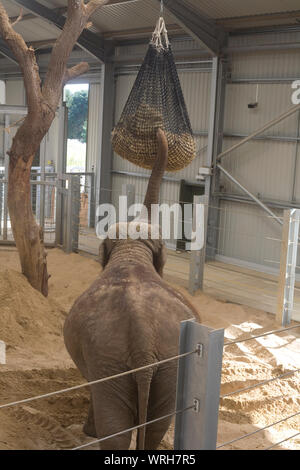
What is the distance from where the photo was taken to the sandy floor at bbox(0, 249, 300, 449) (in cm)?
363

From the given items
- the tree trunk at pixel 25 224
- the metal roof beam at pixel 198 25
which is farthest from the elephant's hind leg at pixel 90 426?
the metal roof beam at pixel 198 25

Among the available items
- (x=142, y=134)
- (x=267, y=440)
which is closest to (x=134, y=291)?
(x=267, y=440)

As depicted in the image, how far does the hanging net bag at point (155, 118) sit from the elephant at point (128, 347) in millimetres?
2356

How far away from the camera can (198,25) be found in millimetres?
9594

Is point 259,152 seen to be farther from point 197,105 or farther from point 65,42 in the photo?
point 65,42

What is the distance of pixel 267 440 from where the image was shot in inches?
159

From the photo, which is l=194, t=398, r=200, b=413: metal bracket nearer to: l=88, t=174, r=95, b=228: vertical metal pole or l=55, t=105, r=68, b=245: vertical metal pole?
l=55, t=105, r=68, b=245: vertical metal pole

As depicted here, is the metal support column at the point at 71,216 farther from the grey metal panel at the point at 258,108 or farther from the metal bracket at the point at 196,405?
the metal bracket at the point at 196,405

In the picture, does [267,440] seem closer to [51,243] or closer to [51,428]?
[51,428]

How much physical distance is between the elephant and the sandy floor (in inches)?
26.8

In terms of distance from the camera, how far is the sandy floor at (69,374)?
363cm

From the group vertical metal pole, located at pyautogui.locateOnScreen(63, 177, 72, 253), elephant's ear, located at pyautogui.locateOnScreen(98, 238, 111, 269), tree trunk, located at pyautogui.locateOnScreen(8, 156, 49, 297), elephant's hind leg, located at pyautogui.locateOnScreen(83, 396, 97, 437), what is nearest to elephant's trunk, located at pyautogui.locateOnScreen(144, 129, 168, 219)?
elephant's ear, located at pyautogui.locateOnScreen(98, 238, 111, 269)

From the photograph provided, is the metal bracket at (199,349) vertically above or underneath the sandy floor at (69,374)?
above

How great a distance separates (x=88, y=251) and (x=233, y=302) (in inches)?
132
